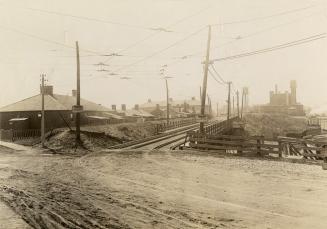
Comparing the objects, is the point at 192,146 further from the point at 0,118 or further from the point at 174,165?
the point at 0,118

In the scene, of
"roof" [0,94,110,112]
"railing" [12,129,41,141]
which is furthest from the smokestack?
"railing" [12,129,41,141]

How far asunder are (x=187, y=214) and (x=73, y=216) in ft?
10.4

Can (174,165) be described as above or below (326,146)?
below

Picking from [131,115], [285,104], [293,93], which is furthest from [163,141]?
[285,104]

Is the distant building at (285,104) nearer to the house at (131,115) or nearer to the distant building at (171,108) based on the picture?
the distant building at (171,108)

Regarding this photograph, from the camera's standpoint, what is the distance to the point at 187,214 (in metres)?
9.73

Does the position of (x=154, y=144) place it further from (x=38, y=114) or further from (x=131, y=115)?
(x=131, y=115)

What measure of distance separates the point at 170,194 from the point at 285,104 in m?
112

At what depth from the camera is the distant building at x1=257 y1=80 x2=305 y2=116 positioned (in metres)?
107

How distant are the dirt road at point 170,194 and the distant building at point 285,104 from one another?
94.2 meters

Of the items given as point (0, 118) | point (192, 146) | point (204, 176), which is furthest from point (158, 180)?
point (0, 118)

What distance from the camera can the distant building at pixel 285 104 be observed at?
107 meters

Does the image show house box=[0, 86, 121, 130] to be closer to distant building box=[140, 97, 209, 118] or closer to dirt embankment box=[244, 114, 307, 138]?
dirt embankment box=[244, 114, 307, 138]

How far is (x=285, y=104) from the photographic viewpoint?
4601 inches
